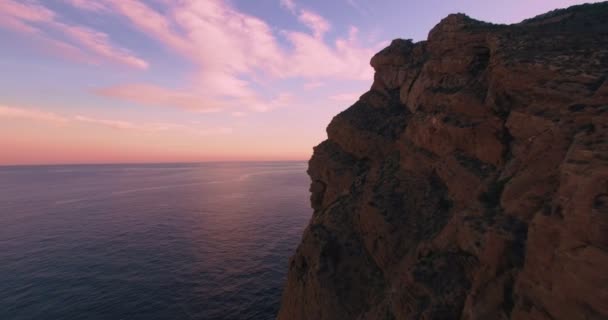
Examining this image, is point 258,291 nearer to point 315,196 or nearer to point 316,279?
point 315,196

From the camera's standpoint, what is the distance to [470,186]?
28.3m

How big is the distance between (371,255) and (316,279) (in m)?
6.78

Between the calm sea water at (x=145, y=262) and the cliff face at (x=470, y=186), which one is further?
the calm sea water at (x=145, y=262)

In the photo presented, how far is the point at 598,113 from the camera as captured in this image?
634 inches

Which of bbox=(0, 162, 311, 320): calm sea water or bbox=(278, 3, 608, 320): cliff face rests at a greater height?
bbox=(278, 3, 608, 320): cliff face

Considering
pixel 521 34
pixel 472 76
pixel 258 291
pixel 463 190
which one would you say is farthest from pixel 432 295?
pixel 258 291

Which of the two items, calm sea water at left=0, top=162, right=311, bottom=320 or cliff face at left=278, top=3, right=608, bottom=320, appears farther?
calm sea water at left=0, top=162, right=311, bottom=320

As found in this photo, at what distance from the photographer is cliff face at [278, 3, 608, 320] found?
14.0 metres

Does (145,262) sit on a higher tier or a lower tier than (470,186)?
lower

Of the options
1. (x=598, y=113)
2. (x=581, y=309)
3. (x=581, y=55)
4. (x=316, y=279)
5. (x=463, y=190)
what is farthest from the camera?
(x=316, y=279)

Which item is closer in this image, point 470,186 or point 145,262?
point 470,186

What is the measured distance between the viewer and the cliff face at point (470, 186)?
14.0 m

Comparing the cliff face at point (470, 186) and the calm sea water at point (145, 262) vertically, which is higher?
the cliff face at point (470, 186)

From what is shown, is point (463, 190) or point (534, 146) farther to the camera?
point (463, 190)
